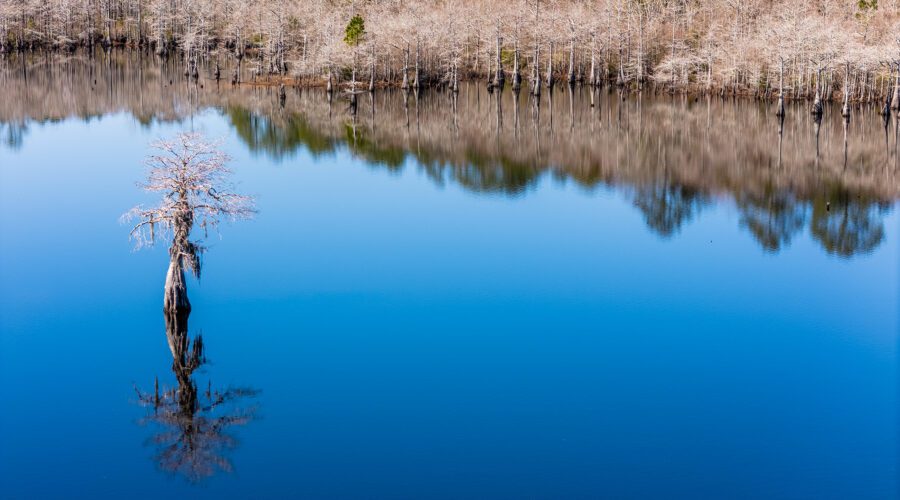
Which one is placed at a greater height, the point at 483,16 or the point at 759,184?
the point at 483,16

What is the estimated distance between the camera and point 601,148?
49.2m

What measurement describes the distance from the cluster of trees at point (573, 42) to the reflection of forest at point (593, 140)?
11.4 ft

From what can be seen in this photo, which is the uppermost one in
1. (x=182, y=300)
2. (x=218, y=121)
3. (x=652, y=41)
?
(x=652, y=41)

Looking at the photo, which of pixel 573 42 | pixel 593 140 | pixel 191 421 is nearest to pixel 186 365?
pixel 191 421

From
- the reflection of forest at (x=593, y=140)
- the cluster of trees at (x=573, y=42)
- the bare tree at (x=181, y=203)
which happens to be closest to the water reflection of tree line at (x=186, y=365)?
the bare tree at (x=181, y=203)

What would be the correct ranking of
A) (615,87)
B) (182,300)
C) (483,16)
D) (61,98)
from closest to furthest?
1. (182,300)
2. (61,98)
3. (615,87)
4. (483,16)

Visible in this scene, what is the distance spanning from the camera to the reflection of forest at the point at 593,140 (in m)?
37.4

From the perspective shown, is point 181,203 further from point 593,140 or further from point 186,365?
point 593,140

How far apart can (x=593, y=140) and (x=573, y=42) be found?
99.3ft

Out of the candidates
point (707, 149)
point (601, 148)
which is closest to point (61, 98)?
point (601, 148)

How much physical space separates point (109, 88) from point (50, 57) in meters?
25.4

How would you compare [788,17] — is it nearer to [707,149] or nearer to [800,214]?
[707,149]

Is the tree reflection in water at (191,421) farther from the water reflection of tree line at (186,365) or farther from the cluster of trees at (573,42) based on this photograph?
the cluster of trees at (573,42)

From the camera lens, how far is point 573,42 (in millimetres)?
79500
